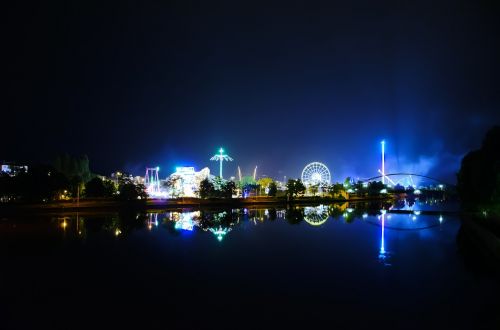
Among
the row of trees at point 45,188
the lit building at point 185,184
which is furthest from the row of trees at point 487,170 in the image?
the lit building at point 185,184

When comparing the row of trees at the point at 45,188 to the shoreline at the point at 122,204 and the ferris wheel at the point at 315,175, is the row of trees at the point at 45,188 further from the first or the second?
the ferris wheel at the point at 315,175

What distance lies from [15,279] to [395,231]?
1978 cm

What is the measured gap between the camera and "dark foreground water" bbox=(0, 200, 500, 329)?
776cm

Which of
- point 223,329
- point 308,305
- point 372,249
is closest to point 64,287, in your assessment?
point 223,329

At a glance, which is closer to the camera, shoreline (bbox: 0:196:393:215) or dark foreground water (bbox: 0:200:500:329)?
dark foreground water (bbox: 0:200:500:329)

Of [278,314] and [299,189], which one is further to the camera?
[299,189]

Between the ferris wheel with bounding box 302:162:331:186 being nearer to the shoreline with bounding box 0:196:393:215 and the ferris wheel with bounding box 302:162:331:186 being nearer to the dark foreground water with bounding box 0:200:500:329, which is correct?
the shoreline with bounding box 0:196:393:215

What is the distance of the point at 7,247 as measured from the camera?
16.1 metres

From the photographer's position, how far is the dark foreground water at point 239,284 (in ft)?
25.5

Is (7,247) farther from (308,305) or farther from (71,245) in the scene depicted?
(308,305)

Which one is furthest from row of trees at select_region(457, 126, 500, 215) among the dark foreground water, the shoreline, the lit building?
the lit building

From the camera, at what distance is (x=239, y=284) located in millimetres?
10273

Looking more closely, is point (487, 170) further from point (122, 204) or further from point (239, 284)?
point (122, 204)

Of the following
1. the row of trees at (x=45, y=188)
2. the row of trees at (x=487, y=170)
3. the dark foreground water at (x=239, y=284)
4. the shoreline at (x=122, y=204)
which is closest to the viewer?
the dark foreground water at (x=239, y=284)
